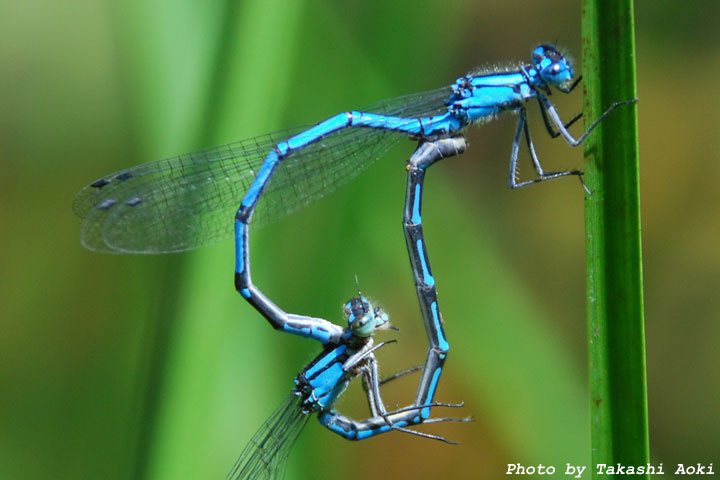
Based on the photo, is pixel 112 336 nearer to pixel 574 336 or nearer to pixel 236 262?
pixel 236 262

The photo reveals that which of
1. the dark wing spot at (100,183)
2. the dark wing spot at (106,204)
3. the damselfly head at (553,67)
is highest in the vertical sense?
the damselfly head at (553,67)

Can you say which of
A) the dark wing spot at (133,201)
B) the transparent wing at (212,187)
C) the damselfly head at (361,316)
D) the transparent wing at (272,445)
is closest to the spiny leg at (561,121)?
the transparent wing at (212,187)

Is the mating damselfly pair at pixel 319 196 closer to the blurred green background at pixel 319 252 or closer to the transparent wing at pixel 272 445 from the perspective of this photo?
the transparent wing at pixel 272 445

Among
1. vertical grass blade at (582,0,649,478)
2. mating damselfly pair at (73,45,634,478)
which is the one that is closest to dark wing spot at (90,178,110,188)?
mating damselfly pair at (73,45,634,478)

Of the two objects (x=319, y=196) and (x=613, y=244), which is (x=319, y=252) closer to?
(x=319, y=196)

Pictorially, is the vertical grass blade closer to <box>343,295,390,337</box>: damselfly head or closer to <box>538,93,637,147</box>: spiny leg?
<box>538,93,637,147</box>: spiny leg
